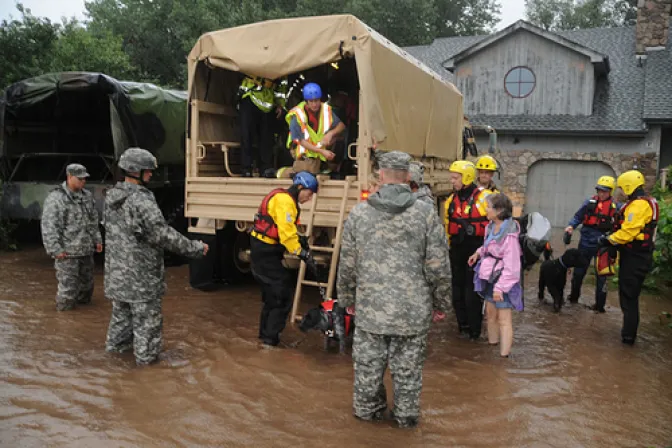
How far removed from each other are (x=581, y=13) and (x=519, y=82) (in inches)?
882

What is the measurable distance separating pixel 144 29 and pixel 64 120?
19.3 metres

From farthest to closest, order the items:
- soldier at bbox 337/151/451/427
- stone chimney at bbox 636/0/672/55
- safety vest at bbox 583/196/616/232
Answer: stone chimney at bbox 636/0/672/55, safety vest at bbox 583/196/616/232, soldier at bbox 337/151/451/427

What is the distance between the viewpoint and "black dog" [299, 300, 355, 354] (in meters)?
5.40

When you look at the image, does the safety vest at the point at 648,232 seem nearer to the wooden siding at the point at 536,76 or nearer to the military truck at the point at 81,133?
the military truck at the point at 81,133

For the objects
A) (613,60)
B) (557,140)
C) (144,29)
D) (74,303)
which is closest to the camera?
(74,303)

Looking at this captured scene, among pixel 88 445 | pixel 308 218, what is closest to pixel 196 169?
pixel 308 218

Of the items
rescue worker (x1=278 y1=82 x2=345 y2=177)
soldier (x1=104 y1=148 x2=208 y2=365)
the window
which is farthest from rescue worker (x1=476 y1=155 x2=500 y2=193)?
the window

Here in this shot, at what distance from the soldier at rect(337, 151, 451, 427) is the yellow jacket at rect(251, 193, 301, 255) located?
1299 mm

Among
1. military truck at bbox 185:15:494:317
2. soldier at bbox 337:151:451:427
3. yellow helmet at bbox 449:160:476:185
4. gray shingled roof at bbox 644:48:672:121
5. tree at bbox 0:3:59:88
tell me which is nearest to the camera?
soldier at bbox 337:151:451:427

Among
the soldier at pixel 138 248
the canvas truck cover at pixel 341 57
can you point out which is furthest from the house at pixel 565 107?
the soldier at pixel 138 248

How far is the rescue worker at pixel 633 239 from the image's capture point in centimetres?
593

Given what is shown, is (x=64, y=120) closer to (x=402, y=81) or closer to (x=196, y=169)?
(x=196, y=169)

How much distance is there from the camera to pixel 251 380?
488cm

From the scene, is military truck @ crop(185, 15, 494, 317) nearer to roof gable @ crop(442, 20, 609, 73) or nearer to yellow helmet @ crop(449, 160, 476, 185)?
yellow helmet @ crop(449, 160, 476, 185)
